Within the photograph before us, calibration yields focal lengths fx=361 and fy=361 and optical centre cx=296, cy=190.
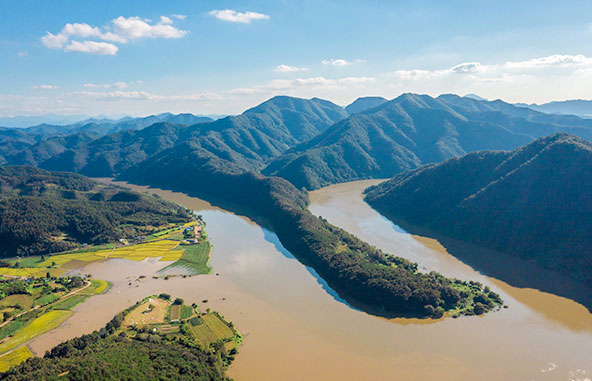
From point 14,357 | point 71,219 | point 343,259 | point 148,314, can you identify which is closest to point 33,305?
point 14,357

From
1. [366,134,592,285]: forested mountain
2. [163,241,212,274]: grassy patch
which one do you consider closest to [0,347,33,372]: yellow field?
[163,241,212,274]: grassy patch

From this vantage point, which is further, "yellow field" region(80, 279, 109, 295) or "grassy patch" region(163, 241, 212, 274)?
"grassy patch" region(163, 241, 212, 274)

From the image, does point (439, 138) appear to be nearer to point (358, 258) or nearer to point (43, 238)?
point (358, 258)

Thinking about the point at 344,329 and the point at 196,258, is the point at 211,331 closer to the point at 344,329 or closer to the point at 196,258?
the point at 344,329

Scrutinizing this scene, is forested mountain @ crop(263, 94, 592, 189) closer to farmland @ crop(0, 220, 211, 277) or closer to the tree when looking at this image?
farmland @ crop(0, 220, 211, 277)

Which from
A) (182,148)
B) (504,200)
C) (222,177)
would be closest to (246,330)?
(504,200)

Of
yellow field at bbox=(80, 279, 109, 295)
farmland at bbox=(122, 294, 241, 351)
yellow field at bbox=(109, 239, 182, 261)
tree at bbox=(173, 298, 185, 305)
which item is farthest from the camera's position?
yellow field at bbox=(109, 239, 182, 261)

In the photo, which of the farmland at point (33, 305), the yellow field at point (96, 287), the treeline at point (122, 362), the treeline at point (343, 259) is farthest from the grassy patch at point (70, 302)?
the treeline at point (343, 259)
